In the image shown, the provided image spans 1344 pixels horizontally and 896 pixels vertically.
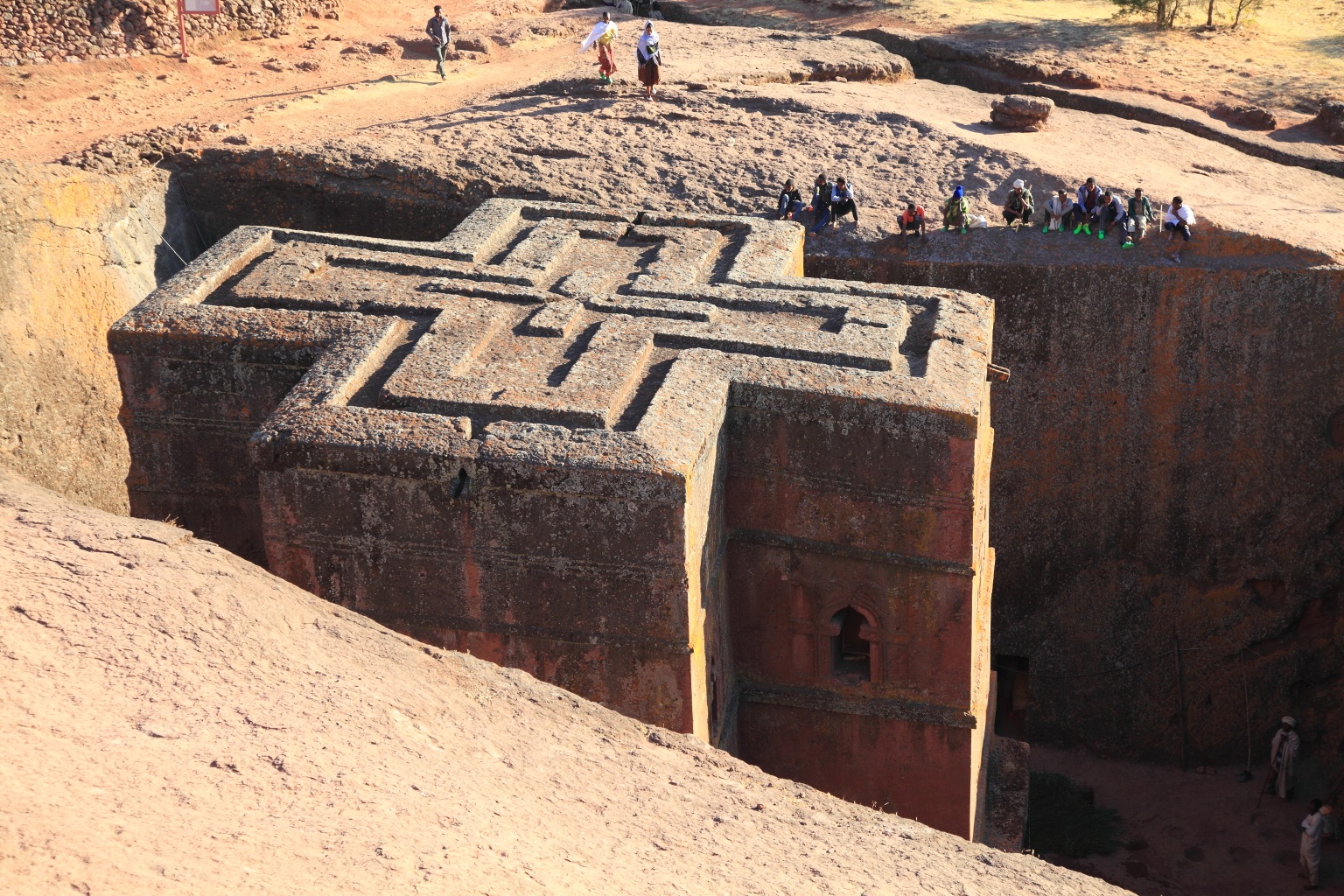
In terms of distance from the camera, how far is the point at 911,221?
12594 mm

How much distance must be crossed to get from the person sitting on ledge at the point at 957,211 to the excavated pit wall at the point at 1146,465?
18.5 inches

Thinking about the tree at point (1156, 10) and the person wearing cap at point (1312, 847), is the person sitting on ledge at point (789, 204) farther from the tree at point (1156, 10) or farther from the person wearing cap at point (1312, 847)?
the tree at point (1156, 10)

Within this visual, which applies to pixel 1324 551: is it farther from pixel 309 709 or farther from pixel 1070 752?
pixel 309 709

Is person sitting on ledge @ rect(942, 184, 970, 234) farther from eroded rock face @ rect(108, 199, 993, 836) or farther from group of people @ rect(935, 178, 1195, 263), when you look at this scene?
eroded rock face @ rect(108, 199, 993, 836)

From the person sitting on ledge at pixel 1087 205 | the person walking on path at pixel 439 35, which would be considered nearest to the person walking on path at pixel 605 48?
the person walking on path at pixel 439 35

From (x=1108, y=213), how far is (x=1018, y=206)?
2.59 ft

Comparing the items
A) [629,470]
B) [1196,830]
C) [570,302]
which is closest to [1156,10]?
[1196,830]

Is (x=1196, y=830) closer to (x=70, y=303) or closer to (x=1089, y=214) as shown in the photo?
(x=1089, y=214)

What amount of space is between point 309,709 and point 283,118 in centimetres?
1125

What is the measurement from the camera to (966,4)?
20.6 metres

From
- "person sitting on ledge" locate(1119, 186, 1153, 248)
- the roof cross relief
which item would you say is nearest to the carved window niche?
the roof cross relief

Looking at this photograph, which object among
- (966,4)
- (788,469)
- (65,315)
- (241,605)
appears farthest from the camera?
(966,4)

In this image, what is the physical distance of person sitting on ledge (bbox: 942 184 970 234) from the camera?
12.7 m

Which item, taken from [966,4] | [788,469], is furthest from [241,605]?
[966,4]
